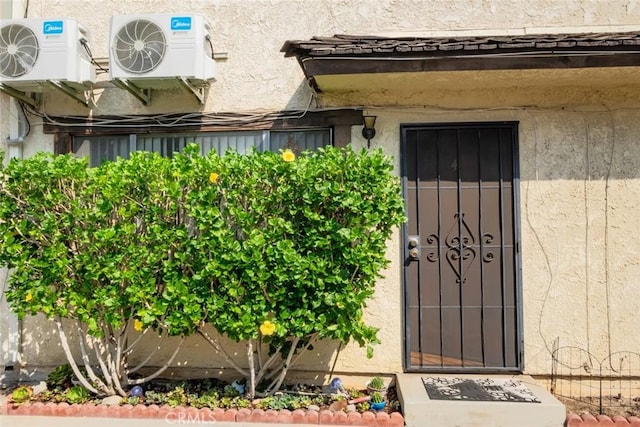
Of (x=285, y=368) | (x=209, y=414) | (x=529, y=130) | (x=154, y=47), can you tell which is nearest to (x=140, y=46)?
(x=154, y=47)

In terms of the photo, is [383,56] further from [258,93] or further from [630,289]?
[630,289]

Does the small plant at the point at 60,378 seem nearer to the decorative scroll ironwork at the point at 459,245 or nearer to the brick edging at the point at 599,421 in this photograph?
the decorative scroll ironwork at the point at 459,245

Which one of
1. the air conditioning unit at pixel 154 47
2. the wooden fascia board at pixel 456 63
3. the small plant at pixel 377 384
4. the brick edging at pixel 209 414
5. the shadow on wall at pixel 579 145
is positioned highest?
the air conditioning unit at pixel 154 47

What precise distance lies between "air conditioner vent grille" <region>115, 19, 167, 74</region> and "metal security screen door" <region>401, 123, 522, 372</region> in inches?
108

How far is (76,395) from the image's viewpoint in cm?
438

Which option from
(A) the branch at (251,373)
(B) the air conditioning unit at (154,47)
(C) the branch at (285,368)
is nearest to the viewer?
(A) the branch at (251,373)

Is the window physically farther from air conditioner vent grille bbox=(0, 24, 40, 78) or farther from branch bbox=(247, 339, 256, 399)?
branch bbox=(247, 339, 256, 399)

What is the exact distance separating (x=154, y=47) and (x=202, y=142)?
3.63 feet

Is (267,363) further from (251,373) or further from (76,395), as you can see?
(76,395)

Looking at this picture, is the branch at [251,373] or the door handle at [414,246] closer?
the branch at [251,373]

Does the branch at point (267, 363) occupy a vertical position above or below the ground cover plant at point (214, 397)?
above

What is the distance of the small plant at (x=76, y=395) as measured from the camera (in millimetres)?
4363

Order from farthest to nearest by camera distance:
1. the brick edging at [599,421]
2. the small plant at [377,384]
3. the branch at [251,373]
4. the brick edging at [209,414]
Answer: the small plant at [377,384], the branch at [251,373], the brick edging at [209,414], the brick edging at [599,421]

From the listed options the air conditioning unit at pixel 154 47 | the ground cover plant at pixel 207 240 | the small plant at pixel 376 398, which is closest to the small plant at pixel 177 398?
the ground cover plant at pixel 207 240
